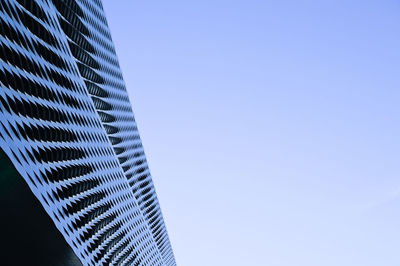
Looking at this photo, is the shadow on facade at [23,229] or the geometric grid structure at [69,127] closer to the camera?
the shadow on facade at [23,229]

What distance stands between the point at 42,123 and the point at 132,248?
50284mm

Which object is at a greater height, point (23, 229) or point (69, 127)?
point (69, 127)

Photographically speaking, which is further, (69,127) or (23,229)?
(69,127)

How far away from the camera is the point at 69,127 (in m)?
54.2

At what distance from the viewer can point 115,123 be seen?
105312 mm

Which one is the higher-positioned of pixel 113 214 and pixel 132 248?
pixel 113 214

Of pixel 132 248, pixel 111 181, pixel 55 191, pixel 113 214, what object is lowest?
pixel 132 248

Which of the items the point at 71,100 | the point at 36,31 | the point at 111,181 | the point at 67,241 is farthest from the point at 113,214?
the point at 36,31

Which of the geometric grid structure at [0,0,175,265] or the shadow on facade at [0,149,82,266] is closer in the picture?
the shadow on facade at [0,149,82,266]

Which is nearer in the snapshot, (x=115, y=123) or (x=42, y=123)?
(x=42, y=123)

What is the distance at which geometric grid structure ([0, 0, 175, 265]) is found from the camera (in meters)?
37.2

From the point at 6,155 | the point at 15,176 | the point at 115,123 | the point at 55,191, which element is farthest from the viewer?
the point at 115,123

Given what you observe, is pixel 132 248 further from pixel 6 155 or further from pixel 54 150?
pixel 6 155

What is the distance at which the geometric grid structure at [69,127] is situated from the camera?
122 feet
